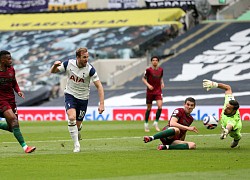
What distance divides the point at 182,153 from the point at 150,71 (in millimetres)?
10978

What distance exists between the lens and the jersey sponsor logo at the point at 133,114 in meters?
38.6

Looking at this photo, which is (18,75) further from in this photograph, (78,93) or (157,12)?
(78,93)

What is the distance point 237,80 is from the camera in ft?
155

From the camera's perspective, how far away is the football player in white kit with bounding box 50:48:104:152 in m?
18.1

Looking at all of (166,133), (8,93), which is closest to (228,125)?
(166,133)

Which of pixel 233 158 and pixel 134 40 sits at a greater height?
pixel 233 158

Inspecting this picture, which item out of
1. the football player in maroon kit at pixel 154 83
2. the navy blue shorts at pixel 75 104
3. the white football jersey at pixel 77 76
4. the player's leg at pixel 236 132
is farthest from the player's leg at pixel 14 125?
the football player in maroon kit at pixel 154 83

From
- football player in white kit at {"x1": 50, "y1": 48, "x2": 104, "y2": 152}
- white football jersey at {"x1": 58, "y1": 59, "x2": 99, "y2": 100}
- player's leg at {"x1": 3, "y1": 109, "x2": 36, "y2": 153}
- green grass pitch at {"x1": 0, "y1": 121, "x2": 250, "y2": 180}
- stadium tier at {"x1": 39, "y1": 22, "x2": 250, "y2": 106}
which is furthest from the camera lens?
stadium tier at {"x1": 39, "y1": 22, "x2": 250, "y2": 106}

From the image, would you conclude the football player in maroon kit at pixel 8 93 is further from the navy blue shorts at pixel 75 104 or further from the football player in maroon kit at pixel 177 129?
the football player in maroon kit at pixel 177 129

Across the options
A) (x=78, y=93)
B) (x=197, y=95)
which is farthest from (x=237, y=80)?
(x=78, y=93)

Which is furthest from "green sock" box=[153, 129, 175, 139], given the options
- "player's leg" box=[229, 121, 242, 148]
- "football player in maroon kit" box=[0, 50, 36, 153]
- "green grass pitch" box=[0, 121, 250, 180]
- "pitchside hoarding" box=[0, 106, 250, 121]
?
"pitchside hoarding" box=[0, 106, 250, 121]

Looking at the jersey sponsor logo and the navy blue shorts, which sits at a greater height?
the navy blue shorts

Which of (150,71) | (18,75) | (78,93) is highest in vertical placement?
(78,93)

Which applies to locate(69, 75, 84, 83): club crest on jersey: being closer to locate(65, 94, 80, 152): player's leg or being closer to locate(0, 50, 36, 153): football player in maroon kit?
locate(65, 94, 80, 152): player's leg
